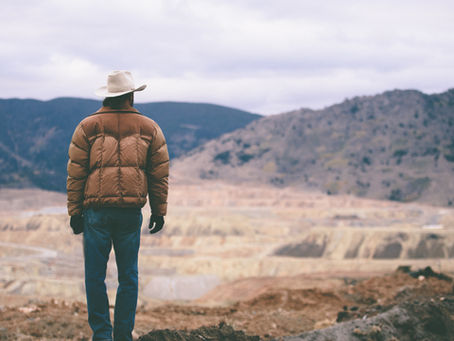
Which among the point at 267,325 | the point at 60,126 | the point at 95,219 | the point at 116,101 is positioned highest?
the point at 60,126

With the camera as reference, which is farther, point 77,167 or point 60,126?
point 60,126

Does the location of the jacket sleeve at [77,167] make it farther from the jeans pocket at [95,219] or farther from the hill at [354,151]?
the hill at [354,151]

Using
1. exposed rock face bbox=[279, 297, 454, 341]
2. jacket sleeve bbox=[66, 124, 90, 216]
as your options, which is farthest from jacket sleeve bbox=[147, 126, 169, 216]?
exposed rock face bbox=[279, 297, 454, 341]

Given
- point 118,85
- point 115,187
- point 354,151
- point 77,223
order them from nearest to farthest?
point 115,187 < point 77,223 < point 118,85 < point 354,151

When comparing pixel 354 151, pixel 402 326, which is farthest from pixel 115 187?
pixel 354 151

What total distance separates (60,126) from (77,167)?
551ft

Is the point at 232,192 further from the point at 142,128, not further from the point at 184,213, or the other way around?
the point at 142,128

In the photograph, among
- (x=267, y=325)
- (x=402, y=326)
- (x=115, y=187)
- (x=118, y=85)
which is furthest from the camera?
(x=267, y=325)

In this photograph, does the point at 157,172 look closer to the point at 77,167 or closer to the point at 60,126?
the point at 77,167

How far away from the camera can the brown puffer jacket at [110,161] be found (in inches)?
184

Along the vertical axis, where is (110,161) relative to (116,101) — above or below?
below

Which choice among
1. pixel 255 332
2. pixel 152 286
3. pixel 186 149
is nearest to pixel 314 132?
pixel 186 149

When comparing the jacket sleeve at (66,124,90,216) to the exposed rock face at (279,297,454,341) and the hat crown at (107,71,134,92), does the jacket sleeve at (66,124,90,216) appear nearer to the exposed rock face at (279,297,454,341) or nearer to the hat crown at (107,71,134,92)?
the hat crown at (107,71,134,92)

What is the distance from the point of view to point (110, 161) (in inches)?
184
